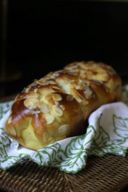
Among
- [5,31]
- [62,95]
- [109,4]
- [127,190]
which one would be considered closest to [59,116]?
[62,95]

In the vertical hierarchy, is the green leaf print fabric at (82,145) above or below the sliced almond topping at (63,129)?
below

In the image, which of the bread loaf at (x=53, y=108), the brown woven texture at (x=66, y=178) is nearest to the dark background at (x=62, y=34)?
the bread loaf at (x=53, y=108)

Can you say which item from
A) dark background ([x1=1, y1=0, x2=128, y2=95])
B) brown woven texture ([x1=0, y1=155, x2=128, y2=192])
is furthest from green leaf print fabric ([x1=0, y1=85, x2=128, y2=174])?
dark background ([x1=1, y1=0, x2=128, y2=95])

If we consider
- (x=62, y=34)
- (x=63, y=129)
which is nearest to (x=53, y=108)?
(x=63, y=129)

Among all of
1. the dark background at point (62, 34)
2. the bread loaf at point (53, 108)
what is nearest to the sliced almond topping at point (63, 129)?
the bread loaf at point (53, 108)

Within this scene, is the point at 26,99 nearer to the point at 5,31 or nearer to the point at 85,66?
the point at 85,66

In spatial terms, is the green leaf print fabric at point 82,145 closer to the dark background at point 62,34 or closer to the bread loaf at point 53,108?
the bread loaf at point 53,108

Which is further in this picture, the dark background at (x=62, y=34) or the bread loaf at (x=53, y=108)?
the dark background at (x=62, y=34)

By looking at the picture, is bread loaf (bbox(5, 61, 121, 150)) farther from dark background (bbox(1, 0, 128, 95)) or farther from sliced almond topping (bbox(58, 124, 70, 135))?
dark background (bbox(1, 0, 128, 95))

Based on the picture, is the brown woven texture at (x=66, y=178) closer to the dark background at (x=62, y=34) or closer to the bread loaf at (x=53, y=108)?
the bread loaf at (x=53, y=108)

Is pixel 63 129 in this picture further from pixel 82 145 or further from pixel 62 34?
pixel 62 34
